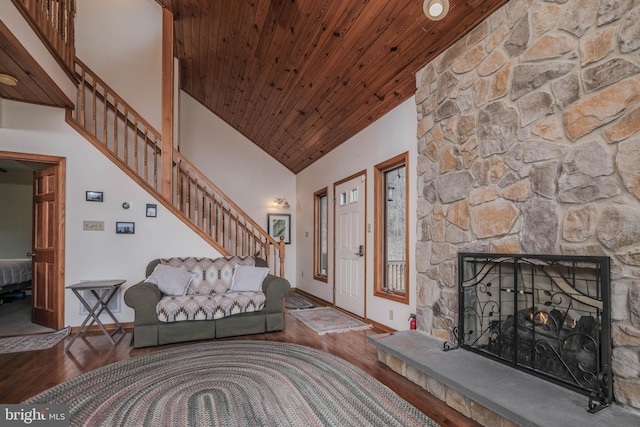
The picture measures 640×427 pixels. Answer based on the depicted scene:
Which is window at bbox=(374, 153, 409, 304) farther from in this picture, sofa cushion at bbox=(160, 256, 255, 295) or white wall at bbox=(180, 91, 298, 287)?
white wall at bbox=(180, 91, 298, 287)

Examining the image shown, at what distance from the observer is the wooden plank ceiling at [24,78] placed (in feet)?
8.78

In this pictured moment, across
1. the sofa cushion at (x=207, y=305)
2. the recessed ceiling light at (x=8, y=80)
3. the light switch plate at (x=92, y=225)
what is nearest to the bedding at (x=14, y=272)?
the light switch plate at (x=92, y=225)

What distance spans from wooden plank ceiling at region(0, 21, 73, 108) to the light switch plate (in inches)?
57.1

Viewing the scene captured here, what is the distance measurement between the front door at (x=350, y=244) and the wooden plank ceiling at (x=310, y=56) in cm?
84

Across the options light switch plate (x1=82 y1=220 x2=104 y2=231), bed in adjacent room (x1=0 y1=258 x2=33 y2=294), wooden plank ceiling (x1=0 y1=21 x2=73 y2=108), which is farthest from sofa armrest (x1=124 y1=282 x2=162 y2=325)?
bed in adjacent room (x1=0 y1=258 x2=33 y2=294)

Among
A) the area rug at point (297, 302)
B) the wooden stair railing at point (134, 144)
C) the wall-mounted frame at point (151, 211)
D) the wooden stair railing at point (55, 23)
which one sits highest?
the wooden stair railing at point (55, 23)

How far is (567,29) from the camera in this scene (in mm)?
1961

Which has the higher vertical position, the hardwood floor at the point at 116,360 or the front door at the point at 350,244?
the front door at the point at 350,244

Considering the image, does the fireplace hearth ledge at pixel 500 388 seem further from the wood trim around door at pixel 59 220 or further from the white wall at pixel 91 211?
the wood trim around door at pixel 59 220

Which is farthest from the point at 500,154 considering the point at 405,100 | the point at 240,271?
the point at 240,271

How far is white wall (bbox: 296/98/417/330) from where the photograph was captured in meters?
3.52

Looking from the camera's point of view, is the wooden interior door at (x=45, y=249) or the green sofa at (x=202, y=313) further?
the wooden interior door at (x=45, y=249)

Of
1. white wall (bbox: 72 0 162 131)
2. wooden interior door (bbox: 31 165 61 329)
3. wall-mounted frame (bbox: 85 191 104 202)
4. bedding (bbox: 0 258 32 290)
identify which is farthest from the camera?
bedding (bbox: 0 258 32 290)

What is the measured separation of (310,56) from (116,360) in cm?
360
